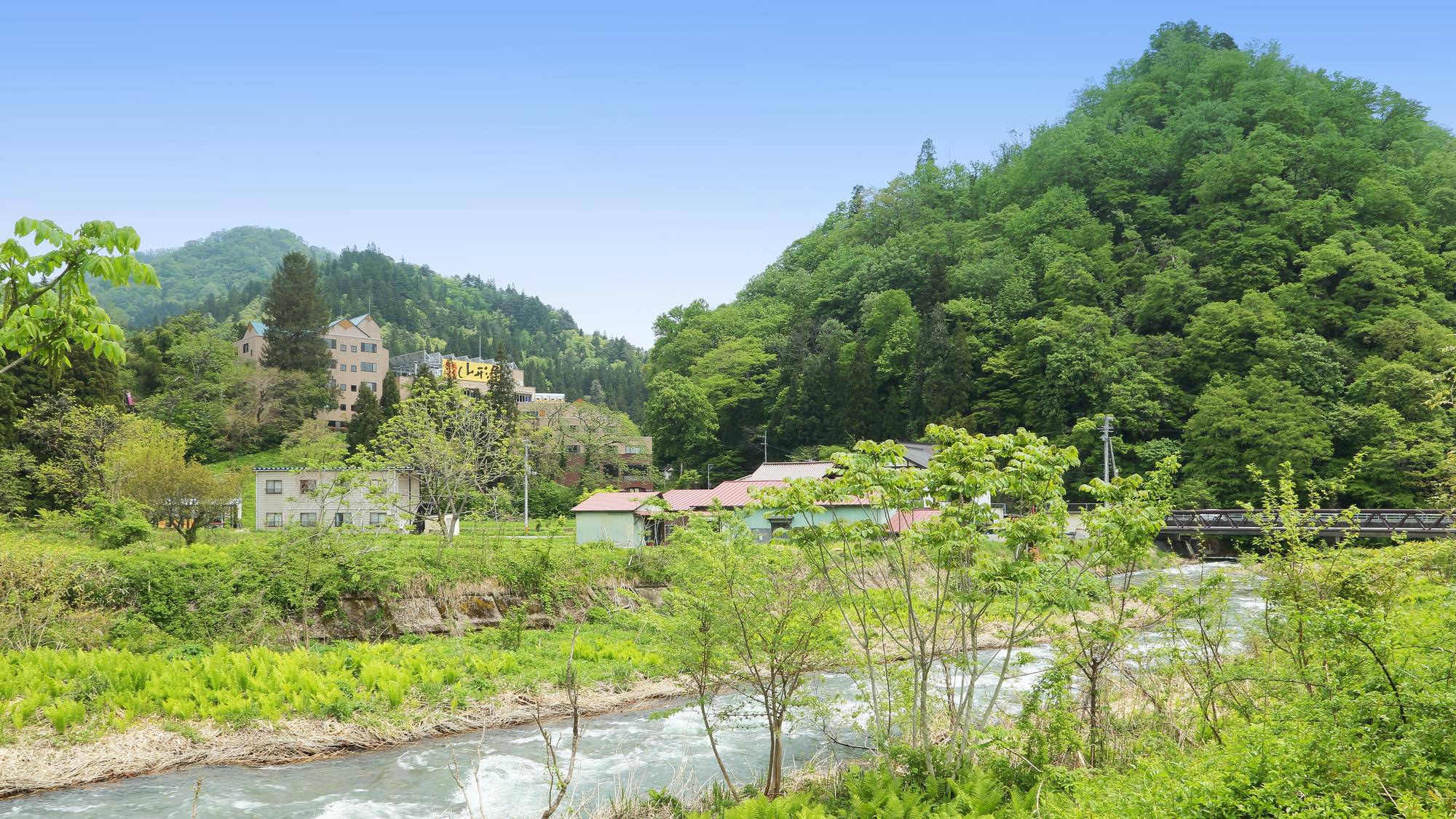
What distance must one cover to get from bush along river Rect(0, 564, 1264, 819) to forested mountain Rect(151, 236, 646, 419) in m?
84.8

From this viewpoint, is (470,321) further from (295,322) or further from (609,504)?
(609,504)

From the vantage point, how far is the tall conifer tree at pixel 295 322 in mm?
67875

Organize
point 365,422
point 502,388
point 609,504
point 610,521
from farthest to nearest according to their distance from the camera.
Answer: point 502,388, point 365,422, point 609,504, point 610,521

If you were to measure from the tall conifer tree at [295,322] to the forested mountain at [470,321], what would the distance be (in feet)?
85.2

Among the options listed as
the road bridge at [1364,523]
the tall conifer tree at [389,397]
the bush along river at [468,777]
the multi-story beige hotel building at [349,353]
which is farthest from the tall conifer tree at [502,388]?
the bush along river at [468,777]

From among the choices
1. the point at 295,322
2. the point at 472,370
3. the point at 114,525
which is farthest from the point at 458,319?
the point at 114,525

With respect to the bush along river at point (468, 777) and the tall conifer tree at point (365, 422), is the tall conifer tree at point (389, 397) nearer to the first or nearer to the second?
the tall conifer tree at point (365, 422)

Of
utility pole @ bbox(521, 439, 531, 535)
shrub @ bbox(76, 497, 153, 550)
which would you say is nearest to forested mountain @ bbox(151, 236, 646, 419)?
utility pole @ bbox(521, 439, 531, 535)

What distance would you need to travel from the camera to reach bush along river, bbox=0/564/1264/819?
421 inches

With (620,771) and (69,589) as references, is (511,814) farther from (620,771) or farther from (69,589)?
(69,589)

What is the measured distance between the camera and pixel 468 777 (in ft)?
39.1

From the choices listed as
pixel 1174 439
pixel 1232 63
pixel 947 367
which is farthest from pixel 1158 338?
pixel 1232 63

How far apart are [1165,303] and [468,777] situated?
1903 inches

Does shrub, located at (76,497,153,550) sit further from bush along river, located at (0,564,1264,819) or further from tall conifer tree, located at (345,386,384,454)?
tall conifer tree, located at (345,386,384,454)
